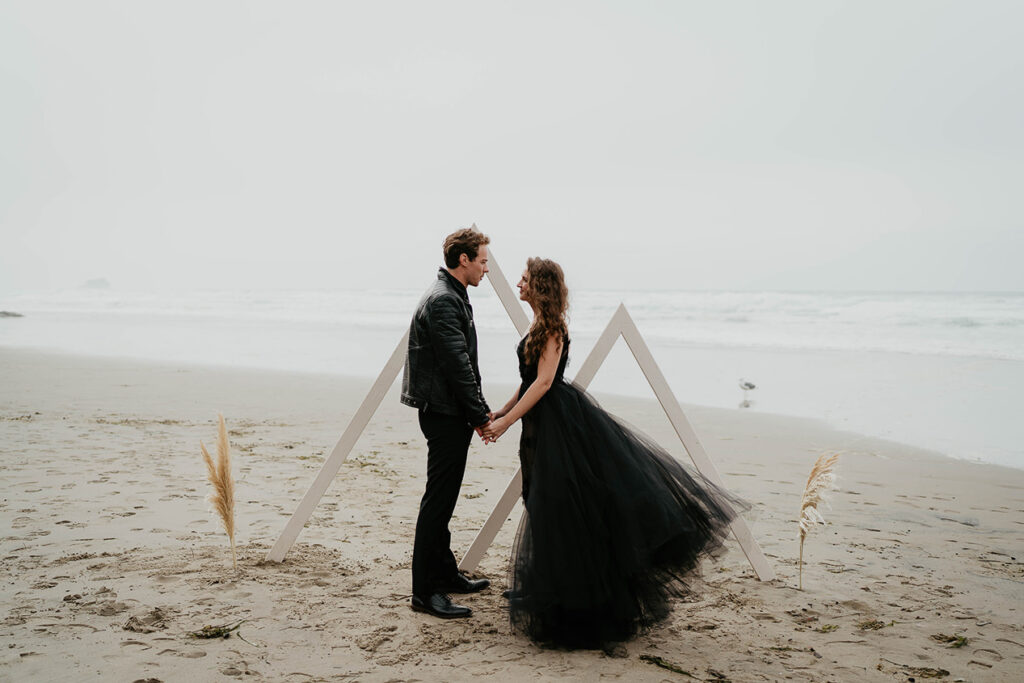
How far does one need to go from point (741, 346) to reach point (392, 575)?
58.6ft

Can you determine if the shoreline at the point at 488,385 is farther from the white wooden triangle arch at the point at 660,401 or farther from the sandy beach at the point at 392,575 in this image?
the white wooden triangle arch at the point at 660,401

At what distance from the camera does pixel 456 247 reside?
12.1ft

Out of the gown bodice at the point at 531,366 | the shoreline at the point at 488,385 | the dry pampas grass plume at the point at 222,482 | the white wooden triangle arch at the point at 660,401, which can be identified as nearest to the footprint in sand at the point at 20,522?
the dry pampas grass plume at the point at 222,482

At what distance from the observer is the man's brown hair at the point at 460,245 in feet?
12.1

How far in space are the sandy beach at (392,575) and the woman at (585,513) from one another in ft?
0.64

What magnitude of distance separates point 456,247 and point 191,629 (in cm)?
220

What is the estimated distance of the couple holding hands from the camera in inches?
129

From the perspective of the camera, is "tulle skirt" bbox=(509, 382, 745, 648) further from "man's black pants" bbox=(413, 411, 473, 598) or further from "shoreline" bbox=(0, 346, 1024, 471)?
"shoreline" bbox=(0, 346, 1024, 471)

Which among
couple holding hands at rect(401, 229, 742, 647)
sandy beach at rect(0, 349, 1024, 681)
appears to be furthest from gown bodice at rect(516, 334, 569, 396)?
sandy beach at rect(0, 349, 1024, 681)

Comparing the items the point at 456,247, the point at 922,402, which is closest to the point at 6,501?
the point at 456,247

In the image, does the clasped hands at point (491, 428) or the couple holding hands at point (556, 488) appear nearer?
the couple holding hands at point (556, 488)

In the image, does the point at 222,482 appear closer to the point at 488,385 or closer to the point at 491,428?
the point at 491,428

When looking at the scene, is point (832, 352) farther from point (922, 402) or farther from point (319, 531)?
point (319, 531)

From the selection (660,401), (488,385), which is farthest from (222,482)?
(488,385)
